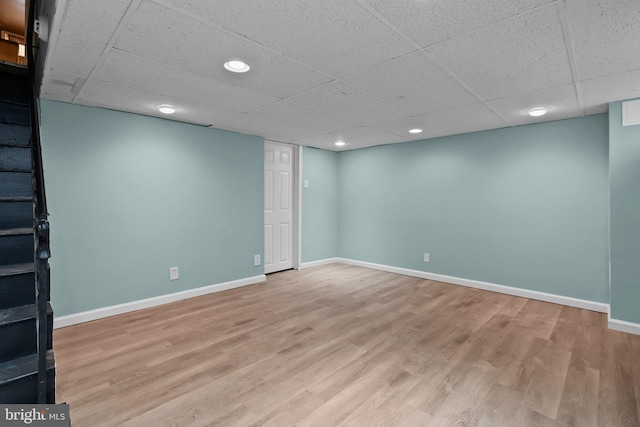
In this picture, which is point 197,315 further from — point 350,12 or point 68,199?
point 350,12

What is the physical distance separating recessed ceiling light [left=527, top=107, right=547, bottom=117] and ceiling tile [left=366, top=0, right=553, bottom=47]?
6.67 ft

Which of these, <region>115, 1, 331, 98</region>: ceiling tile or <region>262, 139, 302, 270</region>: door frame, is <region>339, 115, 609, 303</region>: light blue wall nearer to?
<region>262, 139, 302, 270</region>: door frame

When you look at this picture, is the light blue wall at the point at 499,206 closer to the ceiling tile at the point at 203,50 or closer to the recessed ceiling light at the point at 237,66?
the ceiling tile at the point at 203,50

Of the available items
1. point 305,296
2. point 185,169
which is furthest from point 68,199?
Result: point 305,296

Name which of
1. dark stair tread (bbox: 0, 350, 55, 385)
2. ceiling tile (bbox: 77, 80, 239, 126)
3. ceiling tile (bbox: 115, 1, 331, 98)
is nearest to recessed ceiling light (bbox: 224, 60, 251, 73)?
ceiling tile (bbox: 115, 1, 331, 98)

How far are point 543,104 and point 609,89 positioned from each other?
48 centimetres

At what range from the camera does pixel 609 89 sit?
8.53 ft

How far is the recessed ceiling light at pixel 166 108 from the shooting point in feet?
10.2

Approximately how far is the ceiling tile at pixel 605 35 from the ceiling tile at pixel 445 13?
282 mm

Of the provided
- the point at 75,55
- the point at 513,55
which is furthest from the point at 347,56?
the point at 75,55

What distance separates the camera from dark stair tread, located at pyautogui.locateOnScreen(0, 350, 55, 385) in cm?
129

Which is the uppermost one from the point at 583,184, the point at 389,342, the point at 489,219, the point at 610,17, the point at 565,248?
the point at 610,17

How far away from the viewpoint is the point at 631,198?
288cm

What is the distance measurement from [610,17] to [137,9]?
2.45 metres
